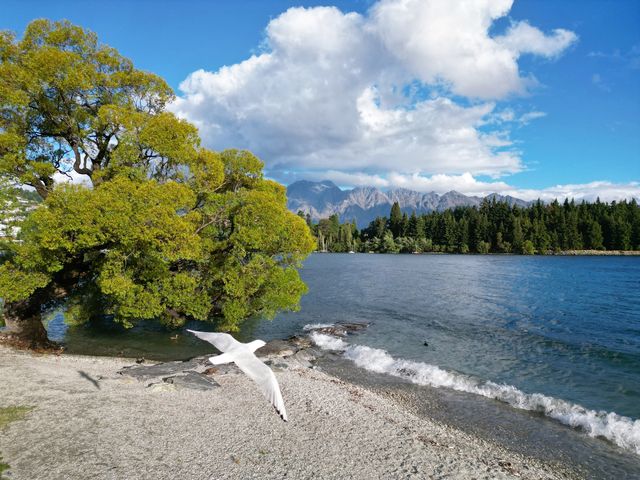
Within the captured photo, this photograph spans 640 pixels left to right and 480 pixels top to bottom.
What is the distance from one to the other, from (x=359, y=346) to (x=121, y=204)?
1856 cm

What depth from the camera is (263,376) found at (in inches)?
412

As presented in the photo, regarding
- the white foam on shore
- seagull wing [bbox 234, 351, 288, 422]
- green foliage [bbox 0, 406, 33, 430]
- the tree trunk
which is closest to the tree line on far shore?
the white foam on shore

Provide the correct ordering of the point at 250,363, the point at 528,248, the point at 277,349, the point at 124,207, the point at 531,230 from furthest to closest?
the point at 531,230, the point at 528,248, the point at 277,349, the point at 124,207, the point at 250,363

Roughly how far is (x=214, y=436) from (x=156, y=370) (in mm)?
8517

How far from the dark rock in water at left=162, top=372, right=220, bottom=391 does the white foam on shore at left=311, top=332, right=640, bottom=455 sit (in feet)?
33.2

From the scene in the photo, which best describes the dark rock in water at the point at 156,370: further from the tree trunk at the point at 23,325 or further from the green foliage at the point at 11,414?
the tree trunk at the point at 23,325

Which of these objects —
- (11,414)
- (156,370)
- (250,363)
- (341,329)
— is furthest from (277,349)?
(11,414)

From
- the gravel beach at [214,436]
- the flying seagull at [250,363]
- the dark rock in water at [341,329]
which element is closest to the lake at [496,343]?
the dark rock in water at [341,329]

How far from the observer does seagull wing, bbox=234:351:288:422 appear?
29.1 ft

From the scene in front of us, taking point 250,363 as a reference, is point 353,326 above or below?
below

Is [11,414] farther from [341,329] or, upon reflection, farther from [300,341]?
[341,329]

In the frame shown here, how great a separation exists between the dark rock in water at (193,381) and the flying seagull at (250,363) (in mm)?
5620

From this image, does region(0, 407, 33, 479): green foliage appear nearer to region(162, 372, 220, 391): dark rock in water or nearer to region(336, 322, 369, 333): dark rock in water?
region(162, 372, 220, 391): dark rock in water

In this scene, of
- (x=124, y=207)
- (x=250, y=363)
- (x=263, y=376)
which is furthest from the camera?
(x=124, y=207)
